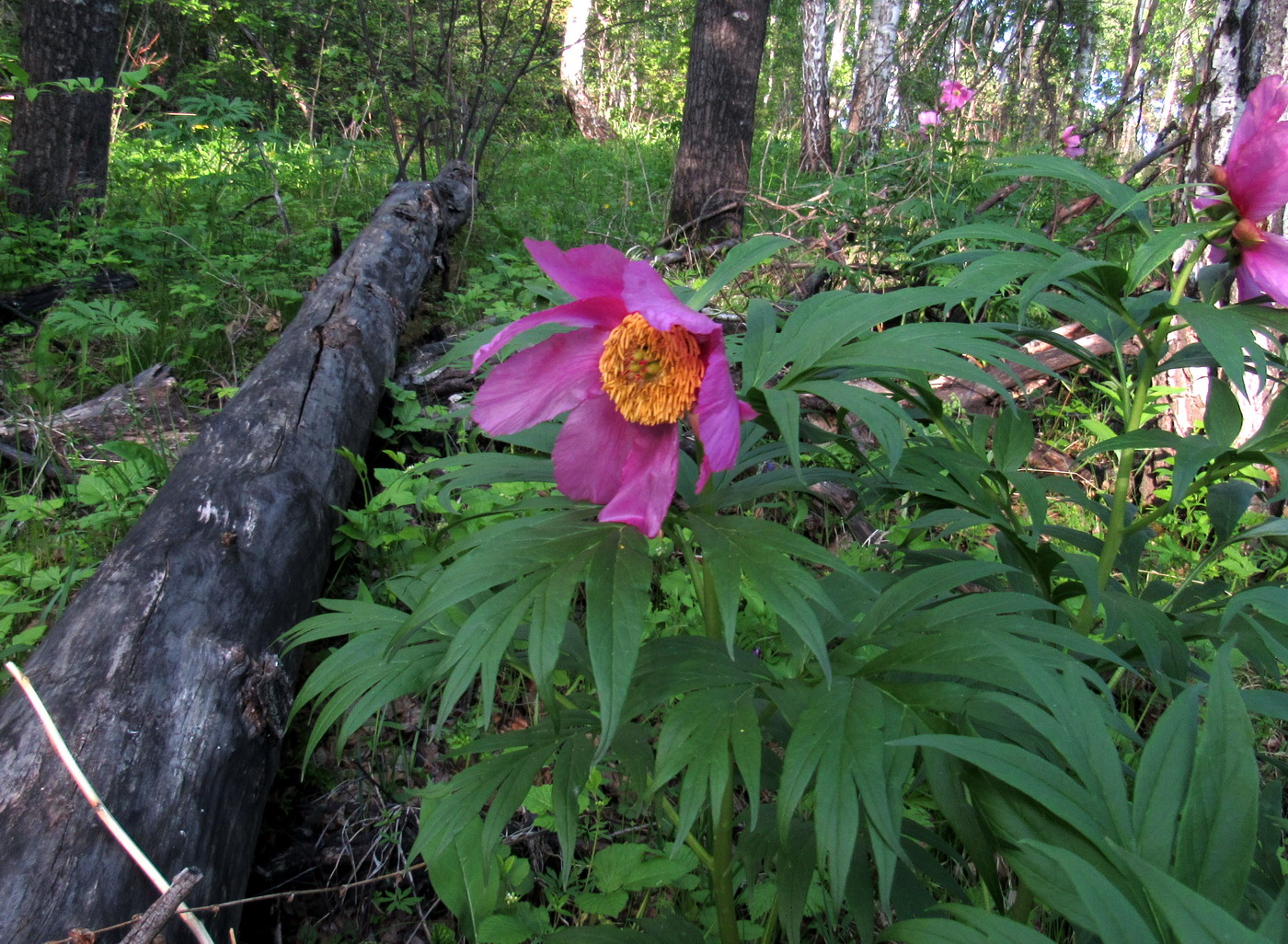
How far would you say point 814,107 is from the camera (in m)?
7.56

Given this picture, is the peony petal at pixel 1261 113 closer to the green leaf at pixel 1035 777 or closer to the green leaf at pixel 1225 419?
the green leaf at pixel 1225 419

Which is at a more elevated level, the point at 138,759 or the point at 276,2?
the point at 276,2

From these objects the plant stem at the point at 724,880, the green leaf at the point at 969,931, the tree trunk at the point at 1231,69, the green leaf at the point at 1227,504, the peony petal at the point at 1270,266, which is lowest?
the plant stem at the point at 724,880

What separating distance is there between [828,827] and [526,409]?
0.55 metres

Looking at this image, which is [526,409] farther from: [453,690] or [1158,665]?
[1158,665]

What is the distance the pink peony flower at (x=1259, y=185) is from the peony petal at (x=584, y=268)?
81cm

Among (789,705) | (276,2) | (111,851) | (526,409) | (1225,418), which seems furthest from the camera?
(276,2)

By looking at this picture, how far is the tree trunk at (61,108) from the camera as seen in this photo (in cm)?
477

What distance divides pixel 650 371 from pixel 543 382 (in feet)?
0.47

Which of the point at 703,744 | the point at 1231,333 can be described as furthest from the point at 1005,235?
the point at 703,744

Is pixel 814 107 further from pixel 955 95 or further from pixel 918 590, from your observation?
pixel 918 590

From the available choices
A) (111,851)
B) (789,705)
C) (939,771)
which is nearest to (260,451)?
(111,851)

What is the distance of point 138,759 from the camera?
4.82ft

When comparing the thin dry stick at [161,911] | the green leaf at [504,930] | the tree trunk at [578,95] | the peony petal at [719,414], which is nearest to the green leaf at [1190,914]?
the peony petal at [719,414]
